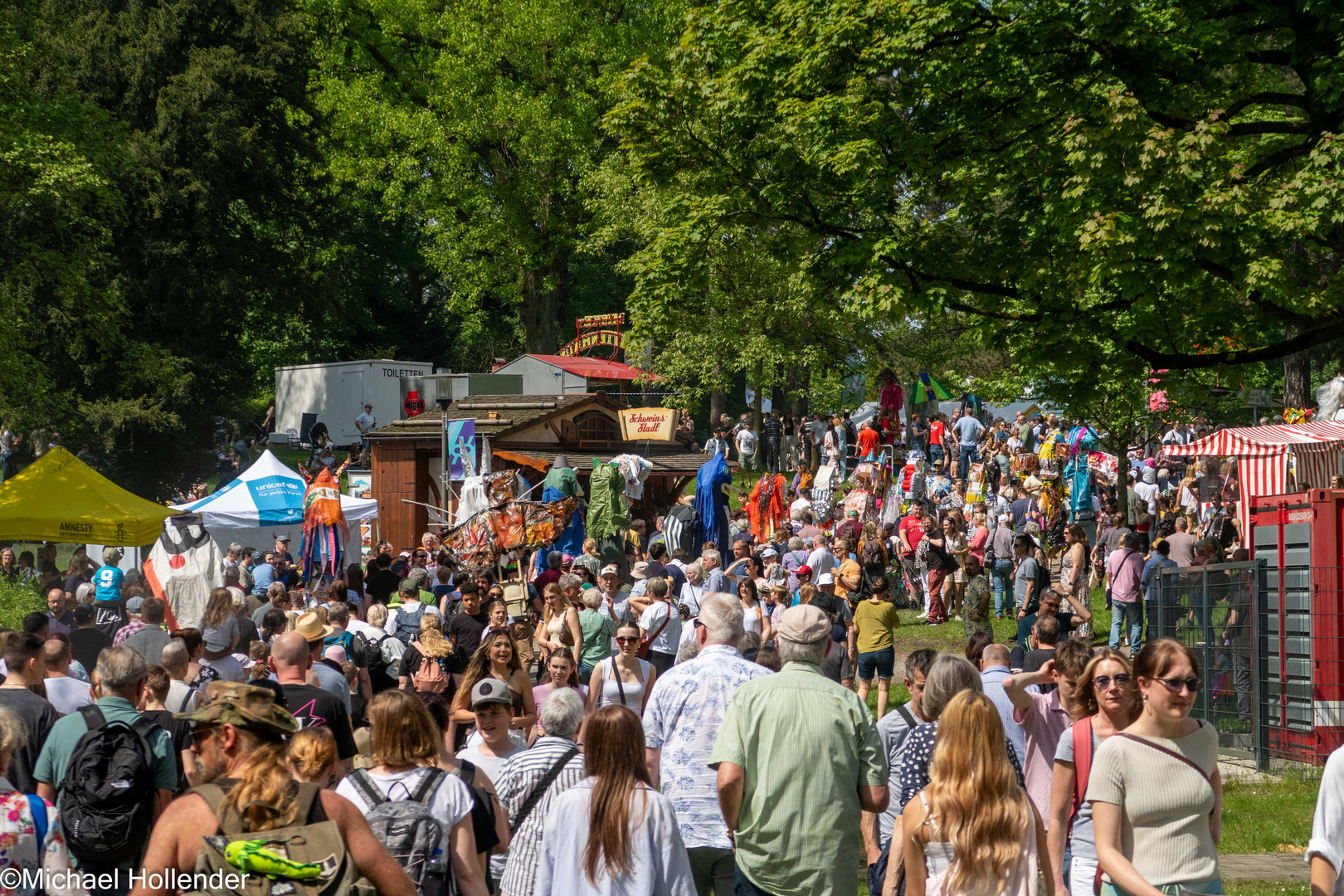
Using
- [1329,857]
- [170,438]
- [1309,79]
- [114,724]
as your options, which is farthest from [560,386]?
[1329,857]

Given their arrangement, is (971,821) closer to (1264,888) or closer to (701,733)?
(701,733)

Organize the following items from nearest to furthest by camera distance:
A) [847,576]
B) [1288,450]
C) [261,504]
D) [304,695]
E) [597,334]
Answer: [304,695] → [847,576] → [1288,450] → [261,504] → [597,334]

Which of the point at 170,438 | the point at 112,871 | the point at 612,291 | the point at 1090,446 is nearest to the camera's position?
the point at 112,871

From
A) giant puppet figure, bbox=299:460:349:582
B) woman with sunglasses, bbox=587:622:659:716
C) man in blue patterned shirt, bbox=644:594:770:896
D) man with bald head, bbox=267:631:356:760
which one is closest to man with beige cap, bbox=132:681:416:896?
man in blue patterned shirt, bbox=644:594:770:896

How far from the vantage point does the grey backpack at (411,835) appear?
425 centimetres

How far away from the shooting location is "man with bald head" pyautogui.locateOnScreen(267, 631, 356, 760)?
21.4ft

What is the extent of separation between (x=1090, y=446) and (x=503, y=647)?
21.4m

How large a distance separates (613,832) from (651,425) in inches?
872

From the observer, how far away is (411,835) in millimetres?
4285

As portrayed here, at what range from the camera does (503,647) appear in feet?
25.6

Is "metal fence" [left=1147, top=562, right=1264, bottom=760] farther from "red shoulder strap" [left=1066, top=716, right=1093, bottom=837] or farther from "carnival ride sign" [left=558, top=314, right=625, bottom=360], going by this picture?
"carnival ride sign" [left=558, top=314, right=625, bottom=360]

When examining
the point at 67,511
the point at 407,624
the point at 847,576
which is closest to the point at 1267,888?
the point at 847,576

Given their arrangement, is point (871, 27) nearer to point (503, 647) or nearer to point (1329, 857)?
point (503, 647)

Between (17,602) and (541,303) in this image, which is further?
(541,303)
